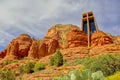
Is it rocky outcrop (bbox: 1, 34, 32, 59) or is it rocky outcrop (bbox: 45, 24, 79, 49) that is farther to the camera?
rocky outcrop (bbox: 45, 24, 79, 49)

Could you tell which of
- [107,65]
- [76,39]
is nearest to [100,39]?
[76,39]

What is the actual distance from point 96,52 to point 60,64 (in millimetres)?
7525

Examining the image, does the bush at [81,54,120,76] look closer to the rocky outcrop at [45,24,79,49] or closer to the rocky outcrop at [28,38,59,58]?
→ the rocky outcrop at [28,38,59,58]

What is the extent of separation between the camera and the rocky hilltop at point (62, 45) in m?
56.9

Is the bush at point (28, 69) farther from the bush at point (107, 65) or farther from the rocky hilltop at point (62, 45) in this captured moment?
the bush at point (107, 65)

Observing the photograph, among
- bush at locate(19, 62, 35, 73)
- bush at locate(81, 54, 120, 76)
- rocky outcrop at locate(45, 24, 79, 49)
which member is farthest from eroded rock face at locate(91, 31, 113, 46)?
rocky outcrop at locate(45, 24, 79, 49)

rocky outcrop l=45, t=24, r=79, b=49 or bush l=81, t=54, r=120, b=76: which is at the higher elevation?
rocky outcrop l=45, t=24, r=79, b=49

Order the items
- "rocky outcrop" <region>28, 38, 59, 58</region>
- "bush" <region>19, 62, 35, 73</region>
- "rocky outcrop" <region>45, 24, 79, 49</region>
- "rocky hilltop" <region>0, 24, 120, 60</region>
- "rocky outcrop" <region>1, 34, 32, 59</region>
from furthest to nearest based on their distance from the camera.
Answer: "rocky outcrop" <region>45, 24, 79, 49</region>, "rocky outcrop" <region>1, 34, 32, 59</region>, "rocky outcrop" <region>28, 38, 59, 58</region>, "rocky hilltop" <region>0, 24, 120, 60</region>, "bush" <region>19, 62, 35, 73</region>

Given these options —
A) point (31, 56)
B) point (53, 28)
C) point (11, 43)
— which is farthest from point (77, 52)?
point (53, 28)

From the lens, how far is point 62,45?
91.8 m

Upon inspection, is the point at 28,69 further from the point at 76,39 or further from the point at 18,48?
the point at 18,48

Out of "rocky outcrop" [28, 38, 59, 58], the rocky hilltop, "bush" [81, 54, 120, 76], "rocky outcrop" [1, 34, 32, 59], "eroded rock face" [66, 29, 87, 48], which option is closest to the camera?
"bush" [81, 54, 120, 76]

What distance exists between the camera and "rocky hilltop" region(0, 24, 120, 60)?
5694cm

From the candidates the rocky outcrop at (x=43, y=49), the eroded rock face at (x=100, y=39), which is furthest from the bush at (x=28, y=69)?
the rocky outcrop at (x=43, y=49)
